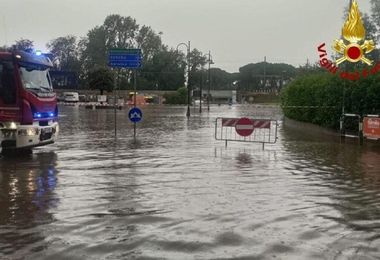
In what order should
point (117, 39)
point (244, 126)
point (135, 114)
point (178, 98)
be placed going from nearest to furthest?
Answer: point (244, 126), point (135, 114), point (178, 98), point (117, 39)

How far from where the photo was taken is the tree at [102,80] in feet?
333

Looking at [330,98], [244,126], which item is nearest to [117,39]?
[330,98]

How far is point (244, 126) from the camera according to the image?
710 inches

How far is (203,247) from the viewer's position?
6.16 metres

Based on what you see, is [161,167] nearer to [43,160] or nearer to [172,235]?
[43,160]

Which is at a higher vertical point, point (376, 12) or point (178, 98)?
point (376, 12)

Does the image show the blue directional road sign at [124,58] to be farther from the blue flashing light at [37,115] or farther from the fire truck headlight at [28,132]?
the fire truck headlight at [28,132]

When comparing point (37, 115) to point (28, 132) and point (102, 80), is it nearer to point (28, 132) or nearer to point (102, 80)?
point (28, 132)

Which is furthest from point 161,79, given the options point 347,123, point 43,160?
point 43,160

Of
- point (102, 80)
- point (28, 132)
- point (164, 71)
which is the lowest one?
point (28, 132)

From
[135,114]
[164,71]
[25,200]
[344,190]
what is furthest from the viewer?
[164,71]

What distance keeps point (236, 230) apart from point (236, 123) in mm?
11105

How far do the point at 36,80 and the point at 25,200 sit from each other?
674cm

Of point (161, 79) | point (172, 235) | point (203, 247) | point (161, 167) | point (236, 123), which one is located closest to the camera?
point (203, 247)
